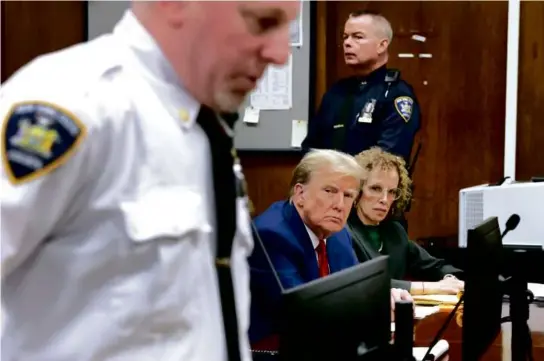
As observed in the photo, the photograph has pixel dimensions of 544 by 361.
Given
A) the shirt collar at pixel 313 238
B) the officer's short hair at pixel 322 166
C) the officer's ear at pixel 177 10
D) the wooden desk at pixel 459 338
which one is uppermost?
the officer's ear at pixel 177 10

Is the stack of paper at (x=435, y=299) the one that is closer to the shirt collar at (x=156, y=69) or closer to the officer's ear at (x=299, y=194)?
the officer's ear at (x=299, y=194)

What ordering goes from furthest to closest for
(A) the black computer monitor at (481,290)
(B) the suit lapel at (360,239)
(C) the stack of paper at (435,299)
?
(B) the suit lapel at (360,239), (C) the stack of paper at (435,299), (A) the black computer monitor at (481,290)

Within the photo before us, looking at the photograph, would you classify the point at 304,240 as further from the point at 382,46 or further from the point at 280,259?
the point at 382,46

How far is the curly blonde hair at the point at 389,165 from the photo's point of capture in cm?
293

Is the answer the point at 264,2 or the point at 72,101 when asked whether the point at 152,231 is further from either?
the point at 264,2

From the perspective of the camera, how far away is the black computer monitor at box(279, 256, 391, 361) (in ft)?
3.96

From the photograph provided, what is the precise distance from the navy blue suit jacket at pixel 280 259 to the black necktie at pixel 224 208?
36.4 inches

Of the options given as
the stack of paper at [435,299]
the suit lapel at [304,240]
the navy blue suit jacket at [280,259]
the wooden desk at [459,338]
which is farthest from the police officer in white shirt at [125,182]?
the stack of paper at [435,299]

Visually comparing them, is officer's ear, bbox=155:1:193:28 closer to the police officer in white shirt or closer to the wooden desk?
the police officer in white shirt

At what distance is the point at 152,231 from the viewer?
867 mm

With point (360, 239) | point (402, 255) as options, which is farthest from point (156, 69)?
point (402, 255)

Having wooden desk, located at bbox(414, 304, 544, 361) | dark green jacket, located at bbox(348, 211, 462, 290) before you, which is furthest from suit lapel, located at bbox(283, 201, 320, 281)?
dark green jacket, located at bbox(348, 211, 462, 290)

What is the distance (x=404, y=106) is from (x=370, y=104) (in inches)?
5.7

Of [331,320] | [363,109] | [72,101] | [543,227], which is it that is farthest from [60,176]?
[363,109]
